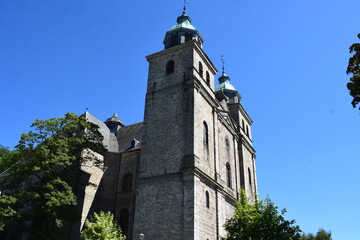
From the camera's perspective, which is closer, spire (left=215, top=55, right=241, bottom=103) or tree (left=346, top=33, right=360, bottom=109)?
tree (left=346, top=33, right=360, bottom=109)

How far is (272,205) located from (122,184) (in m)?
12.1

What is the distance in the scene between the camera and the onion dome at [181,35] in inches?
1103

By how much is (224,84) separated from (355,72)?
27.0 m

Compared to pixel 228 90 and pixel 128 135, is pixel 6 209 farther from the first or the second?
pixel 228 90

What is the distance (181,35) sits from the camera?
1105 inches

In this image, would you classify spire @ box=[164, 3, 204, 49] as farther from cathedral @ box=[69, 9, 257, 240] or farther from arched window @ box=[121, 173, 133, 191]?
arched window @ box=[121, 173, 133, 191]

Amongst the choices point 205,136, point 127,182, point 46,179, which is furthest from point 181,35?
point 46,179

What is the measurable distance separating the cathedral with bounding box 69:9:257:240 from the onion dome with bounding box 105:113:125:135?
78.7 inches

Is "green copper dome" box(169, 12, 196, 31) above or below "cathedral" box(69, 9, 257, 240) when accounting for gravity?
above

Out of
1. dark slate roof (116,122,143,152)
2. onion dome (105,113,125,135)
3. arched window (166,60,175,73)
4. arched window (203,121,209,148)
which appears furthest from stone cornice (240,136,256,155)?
onion dome (105,113,125,135)

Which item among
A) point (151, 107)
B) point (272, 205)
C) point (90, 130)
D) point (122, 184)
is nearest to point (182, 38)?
point (151, 107)

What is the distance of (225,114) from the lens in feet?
102

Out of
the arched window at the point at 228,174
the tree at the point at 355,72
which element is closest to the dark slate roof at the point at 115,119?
the arched window at the point at 228,174

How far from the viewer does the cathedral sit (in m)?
20.9
